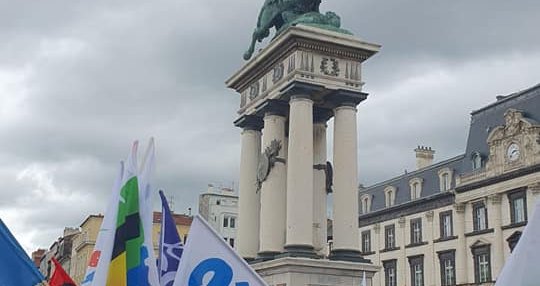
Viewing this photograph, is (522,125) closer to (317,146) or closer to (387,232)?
(387,232)

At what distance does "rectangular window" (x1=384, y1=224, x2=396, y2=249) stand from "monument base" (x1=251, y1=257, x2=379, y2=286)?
3525cm

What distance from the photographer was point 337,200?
20.1m

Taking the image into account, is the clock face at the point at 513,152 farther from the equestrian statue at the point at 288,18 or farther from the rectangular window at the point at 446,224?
the equestrian statue at the point at 288,18

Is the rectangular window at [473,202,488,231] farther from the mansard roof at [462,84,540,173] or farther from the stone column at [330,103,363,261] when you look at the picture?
the stone column at [330,103,363,261]

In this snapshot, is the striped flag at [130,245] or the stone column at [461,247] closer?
the striped flag at [130,245]

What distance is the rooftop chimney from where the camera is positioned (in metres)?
56.8

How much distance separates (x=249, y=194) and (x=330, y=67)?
440cm

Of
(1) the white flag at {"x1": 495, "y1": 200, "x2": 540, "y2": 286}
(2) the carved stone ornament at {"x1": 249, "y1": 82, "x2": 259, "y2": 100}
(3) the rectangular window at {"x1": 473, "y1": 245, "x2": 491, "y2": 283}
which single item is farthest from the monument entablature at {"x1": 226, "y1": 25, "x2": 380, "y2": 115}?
(3) the rectangular window at {"x1": 473, "y1": 245, "x2": 491, "y2": 283}

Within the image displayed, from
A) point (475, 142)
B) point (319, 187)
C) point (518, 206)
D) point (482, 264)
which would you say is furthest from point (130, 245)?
point (475, 142)

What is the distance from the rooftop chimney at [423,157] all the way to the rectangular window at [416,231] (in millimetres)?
5846

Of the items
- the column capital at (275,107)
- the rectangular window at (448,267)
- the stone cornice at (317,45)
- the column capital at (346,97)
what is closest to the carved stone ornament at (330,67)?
the stone cornice at (317,45)

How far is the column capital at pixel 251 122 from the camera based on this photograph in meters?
23.0

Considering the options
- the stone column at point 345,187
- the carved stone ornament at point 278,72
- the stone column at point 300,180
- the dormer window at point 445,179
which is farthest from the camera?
the dormer window at point 445,179

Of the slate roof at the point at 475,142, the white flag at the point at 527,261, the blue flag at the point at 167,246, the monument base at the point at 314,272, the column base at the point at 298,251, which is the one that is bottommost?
the white flag at the point at 527,261
